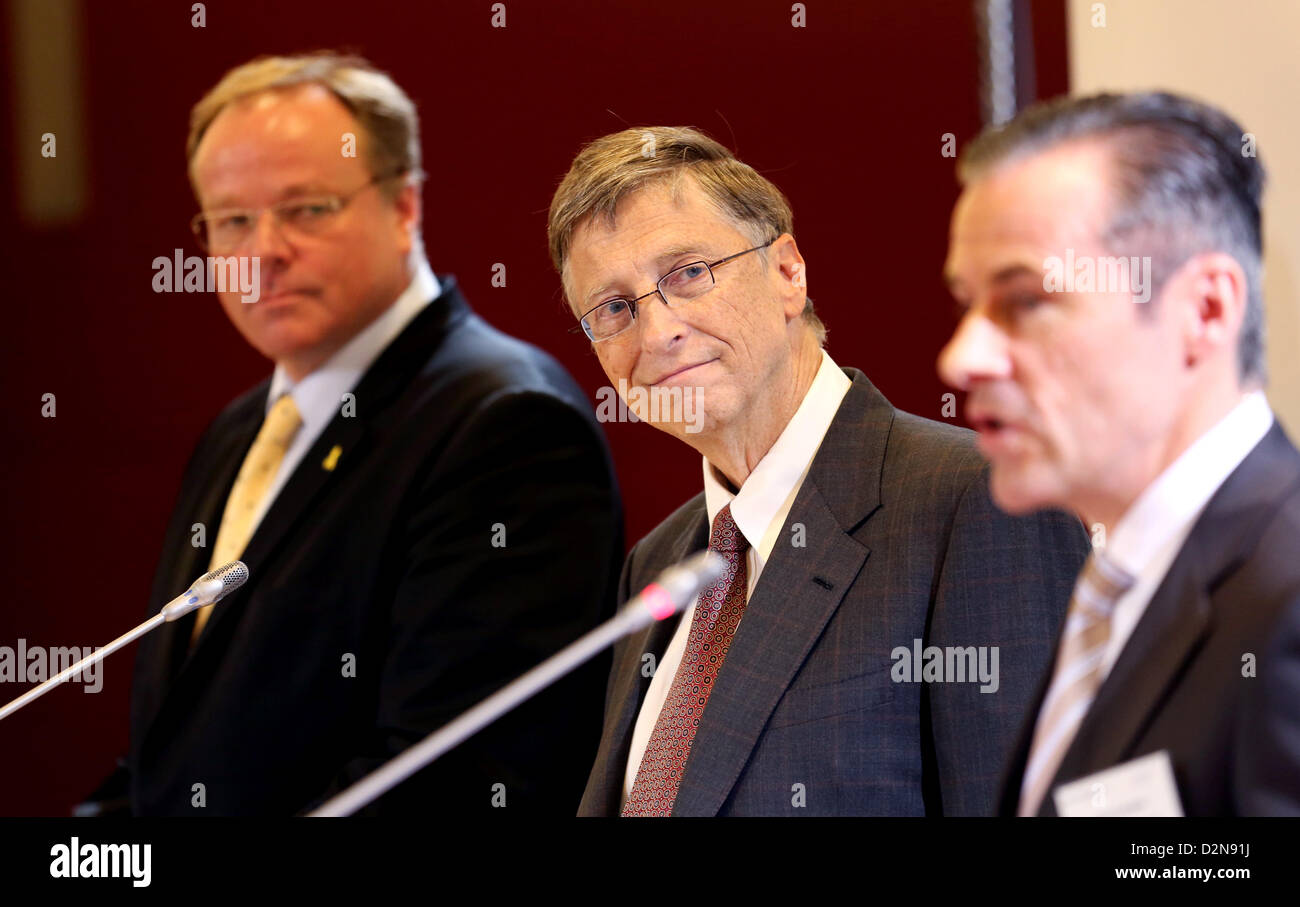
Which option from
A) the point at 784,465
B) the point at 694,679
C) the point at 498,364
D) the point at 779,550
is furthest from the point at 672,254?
the point at 498,364

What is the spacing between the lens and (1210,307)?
1.05 meters

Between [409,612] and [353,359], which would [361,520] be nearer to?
[409,612]

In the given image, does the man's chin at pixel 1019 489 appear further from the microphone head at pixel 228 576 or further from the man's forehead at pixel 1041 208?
the microphone head at pixel 228 576

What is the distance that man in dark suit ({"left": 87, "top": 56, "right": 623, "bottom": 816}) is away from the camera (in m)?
2.24

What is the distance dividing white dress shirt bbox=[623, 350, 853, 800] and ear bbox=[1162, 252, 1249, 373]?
0.77 meters

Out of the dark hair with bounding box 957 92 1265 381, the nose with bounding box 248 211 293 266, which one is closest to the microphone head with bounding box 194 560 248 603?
the dark hair with bounding box 957 92 1265 381

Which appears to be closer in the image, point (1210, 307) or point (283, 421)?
point (1210, 307)

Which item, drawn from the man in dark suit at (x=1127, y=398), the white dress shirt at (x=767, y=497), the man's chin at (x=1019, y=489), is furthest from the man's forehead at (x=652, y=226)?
the man's chin at (x=1019, y=489)

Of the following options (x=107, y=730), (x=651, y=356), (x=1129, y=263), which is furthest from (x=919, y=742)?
(x=107, y=730)

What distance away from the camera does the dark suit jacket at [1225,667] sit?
2.89ft

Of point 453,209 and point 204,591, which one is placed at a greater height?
point 453,209

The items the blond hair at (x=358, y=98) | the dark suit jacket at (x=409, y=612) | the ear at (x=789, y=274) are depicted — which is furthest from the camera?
the blond hair at (x=358, y=98)

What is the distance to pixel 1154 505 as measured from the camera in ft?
3.46

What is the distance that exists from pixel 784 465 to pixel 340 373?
3.61ft
